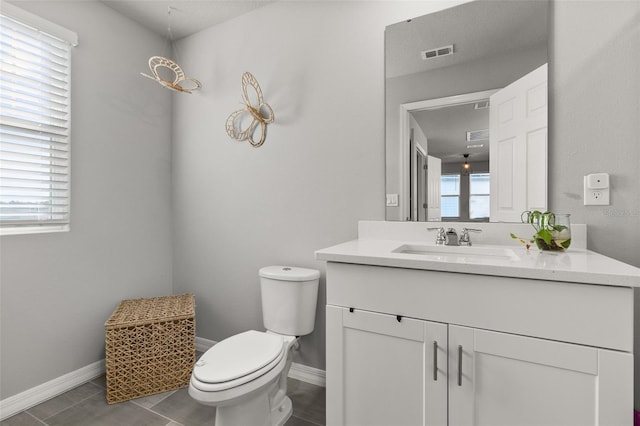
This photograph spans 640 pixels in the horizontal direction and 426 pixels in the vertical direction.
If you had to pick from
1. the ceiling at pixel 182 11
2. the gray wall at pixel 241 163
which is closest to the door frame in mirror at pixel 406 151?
the gray wall at pixel 241 163

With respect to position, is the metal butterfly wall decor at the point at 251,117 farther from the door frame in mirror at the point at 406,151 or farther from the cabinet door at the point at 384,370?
the cabinet door at the point at 384,370

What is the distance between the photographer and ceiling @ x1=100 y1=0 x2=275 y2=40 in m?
2.12

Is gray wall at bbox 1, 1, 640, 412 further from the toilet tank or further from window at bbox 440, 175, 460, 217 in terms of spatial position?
window at bbox 440, 175, 460, 217

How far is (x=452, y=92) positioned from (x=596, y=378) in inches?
52.2

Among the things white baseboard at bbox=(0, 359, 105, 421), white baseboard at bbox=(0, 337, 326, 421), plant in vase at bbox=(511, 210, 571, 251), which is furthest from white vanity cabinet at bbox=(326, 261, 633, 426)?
white baseboard at bbox=(0, 359, 105, 421)

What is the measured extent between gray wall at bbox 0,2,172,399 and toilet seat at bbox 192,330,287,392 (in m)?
1.17

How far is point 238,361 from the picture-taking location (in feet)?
4.47

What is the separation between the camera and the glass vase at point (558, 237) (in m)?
1.27

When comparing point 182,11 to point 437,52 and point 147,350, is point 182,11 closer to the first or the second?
point 437,52

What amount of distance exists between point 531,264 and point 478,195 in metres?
0.65

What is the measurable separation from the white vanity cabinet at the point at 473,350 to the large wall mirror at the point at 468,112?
653 mm

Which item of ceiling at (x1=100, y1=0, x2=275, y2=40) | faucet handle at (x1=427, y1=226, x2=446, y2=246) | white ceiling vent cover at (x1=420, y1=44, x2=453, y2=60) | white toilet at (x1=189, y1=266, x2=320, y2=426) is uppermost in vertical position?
ceiling at (x1=100, y1=0, x2=275, y2=40)

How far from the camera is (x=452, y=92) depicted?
5.41 ft

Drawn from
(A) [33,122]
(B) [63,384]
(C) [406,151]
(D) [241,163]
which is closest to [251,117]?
(D) [241,163]
